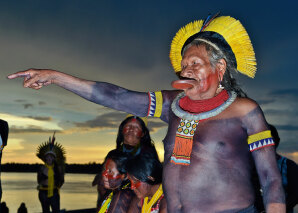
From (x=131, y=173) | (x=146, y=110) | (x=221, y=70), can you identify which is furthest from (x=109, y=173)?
(x=221, y=70)

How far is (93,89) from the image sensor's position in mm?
2498

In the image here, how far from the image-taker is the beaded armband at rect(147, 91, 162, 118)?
8.74 ft

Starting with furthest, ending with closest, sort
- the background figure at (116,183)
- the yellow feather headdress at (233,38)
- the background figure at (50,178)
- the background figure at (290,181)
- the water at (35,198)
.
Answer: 1. the water at (35,198)
2. the background figure at (50,178)
3. the background figure at (116,183)
4. the background figure at (290,181)
5. the yellow feather headdress at (233,38)

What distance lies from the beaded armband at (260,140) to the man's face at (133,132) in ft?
11.7

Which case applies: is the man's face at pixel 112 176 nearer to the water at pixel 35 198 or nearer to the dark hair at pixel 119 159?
the dark hair at pixel 119 159

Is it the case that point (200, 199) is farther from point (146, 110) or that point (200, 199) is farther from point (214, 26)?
point (214, 26)

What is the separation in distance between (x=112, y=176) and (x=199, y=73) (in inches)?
97.1

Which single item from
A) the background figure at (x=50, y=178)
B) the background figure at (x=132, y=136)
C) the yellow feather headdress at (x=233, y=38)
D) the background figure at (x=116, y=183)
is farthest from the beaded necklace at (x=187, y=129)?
the background figure at (x=50, y=178)

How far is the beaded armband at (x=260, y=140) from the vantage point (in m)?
2.37

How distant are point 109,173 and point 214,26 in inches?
99.7

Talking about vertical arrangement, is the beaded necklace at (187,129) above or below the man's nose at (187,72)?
below

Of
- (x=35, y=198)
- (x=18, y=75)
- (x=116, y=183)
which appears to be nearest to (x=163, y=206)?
(x=116, y=183)

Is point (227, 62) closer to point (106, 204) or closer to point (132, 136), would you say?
point (106, 204)

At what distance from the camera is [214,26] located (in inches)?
104
